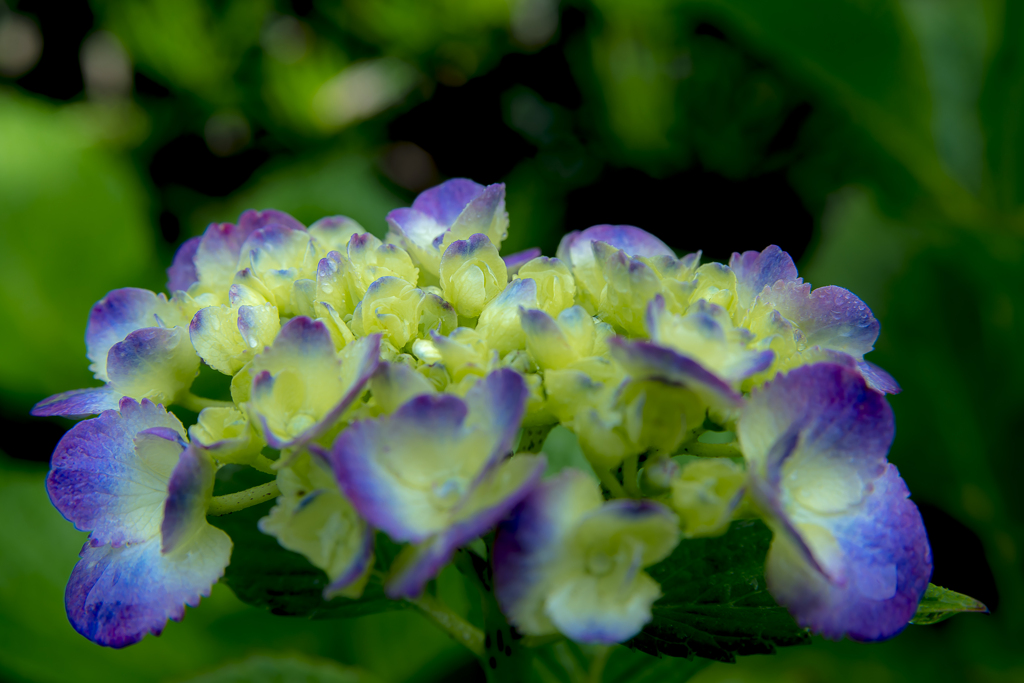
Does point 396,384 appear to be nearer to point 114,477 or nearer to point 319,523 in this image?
point 319,523

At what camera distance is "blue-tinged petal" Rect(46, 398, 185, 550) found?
604mm

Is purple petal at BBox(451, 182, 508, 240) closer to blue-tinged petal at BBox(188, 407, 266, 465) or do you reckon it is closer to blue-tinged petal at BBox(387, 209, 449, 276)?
blue-tinged petal at BBox(387, 209, 449, 276)

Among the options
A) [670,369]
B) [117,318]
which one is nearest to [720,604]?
[670,369]

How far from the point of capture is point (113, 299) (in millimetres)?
768

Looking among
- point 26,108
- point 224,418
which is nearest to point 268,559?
point 224,418

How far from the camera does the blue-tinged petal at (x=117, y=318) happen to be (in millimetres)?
763

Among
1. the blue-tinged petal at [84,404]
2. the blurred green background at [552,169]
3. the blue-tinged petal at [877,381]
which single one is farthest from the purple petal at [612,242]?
the blurred green background at [552,169]

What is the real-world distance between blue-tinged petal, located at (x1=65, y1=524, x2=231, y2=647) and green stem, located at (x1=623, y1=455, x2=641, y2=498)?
0.29m

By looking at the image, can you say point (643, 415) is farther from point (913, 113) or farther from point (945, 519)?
point (913, 113)

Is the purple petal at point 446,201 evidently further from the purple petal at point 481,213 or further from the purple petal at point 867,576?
the purple petal at point 867,576

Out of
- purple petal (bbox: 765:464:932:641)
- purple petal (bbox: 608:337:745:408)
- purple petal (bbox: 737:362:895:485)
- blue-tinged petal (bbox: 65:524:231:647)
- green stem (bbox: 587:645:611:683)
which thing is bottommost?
green stem (bbox: 587:645:611:683)

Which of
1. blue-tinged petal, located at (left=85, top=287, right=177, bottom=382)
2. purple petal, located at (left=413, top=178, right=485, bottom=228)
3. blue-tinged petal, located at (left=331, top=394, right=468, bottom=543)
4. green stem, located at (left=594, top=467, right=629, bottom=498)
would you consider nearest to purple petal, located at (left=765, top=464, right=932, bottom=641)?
green stem, located at (left=594, top=467, right=629, bottom=498)

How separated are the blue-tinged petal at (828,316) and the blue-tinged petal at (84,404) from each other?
544 mm

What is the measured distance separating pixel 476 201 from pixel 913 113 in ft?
5.56
